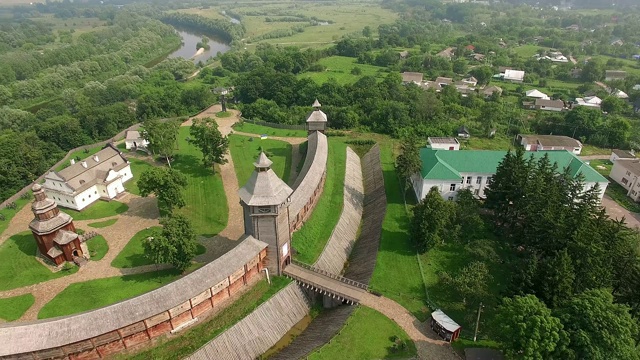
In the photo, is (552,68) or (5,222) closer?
(5,222)

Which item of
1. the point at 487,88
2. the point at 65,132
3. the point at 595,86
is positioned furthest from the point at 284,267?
the point at 595,86

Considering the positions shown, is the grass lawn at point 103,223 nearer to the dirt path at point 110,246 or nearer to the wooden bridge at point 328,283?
the dirt path at point 110,246

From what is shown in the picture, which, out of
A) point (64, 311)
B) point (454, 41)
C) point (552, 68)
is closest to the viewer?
point (64, 311)

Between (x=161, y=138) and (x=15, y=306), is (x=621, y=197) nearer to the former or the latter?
(x=161, y=138)

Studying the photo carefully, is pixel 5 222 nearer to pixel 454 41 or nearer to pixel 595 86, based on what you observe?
pixel 595 86

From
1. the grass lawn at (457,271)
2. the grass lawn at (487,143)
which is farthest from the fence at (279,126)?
the grass lawn at (457,271)

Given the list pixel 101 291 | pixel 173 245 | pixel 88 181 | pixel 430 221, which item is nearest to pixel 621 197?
pixel 430 221

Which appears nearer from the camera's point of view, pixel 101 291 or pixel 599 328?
pixel 599 328
